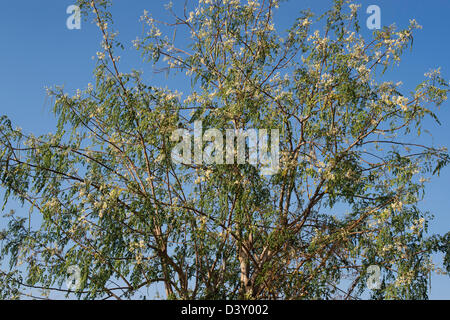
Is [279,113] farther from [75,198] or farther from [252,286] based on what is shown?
[75,198]

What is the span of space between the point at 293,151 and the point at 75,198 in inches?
100

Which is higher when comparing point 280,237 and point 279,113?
point 279,113

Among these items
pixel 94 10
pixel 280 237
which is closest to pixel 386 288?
pixel 280 237

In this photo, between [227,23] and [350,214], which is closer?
[350,214]

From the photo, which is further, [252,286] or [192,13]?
[192,13]

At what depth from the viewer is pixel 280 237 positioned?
5.54 metres

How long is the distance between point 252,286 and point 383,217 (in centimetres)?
172

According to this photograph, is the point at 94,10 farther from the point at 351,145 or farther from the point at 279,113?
the point at 351,145

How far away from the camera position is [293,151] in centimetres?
610

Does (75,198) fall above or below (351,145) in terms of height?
below
